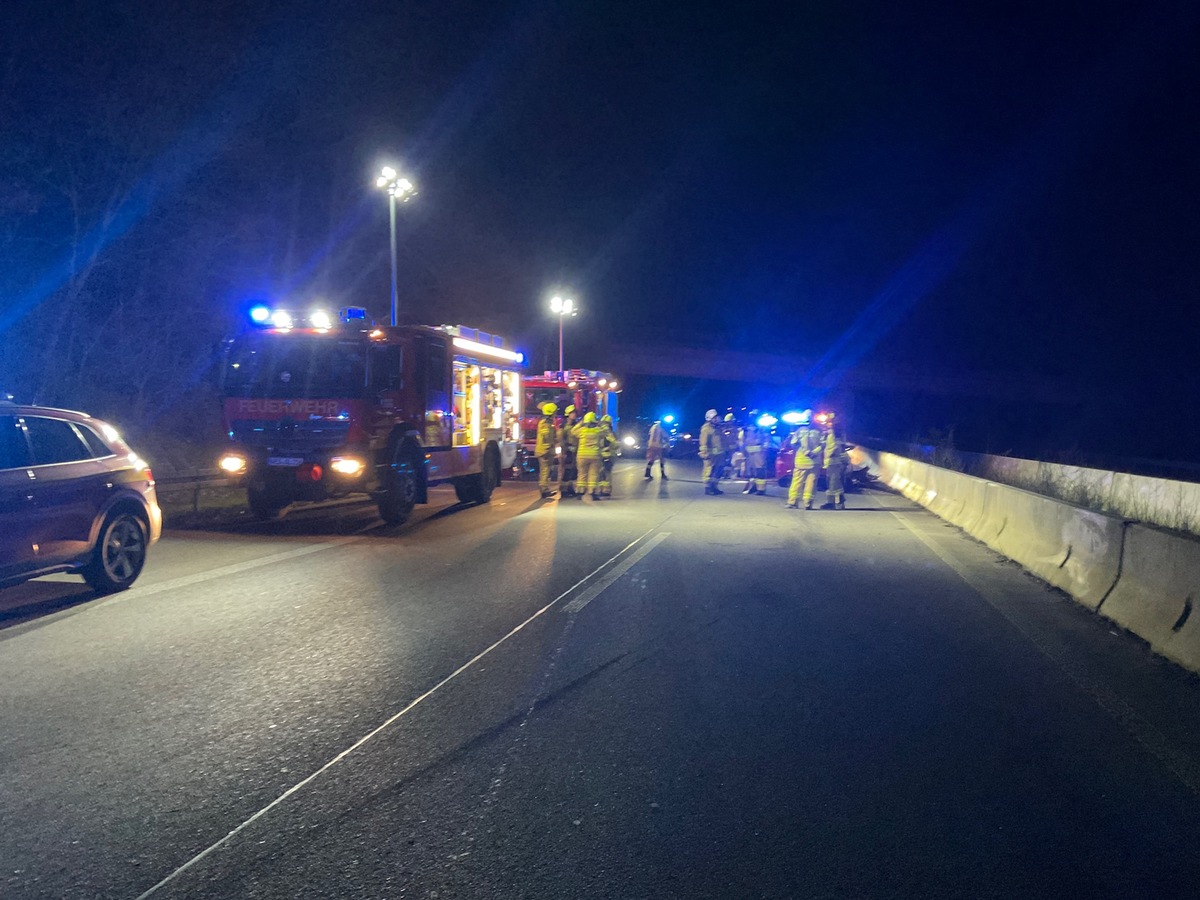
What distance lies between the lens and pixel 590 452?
62.1 ft

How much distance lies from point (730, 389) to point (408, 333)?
77.5 m

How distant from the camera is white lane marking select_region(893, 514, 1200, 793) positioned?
189 inches

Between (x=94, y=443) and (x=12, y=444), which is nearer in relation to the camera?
(x=12, y=444)

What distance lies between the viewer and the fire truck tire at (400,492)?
14.2 metres

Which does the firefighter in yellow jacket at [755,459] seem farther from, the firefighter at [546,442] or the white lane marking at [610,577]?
the white lane marking at [610,577]

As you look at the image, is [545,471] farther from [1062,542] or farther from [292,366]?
[1062,542]

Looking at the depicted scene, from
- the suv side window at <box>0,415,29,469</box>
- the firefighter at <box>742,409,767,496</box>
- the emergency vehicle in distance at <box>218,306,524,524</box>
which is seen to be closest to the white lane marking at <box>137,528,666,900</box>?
the suv side window at <box>0,415,29,469</box>

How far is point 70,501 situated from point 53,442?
Result: 23.2 inches

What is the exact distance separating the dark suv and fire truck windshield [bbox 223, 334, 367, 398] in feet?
13.9

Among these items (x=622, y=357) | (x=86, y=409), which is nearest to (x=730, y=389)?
(x=622, y=357)

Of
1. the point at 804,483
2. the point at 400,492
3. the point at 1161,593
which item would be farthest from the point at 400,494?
the point at 1161,593

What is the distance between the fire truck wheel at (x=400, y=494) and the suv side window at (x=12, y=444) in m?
6.08

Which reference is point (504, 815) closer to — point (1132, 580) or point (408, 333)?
point (1132, 580)

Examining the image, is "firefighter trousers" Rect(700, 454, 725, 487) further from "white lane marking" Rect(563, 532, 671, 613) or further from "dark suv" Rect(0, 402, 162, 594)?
"dark suv" Rect(0, 402, 162, 594)
